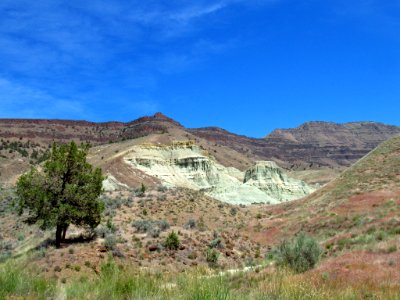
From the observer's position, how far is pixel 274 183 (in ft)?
282

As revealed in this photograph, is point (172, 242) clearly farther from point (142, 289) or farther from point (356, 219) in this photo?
point (142, 289)

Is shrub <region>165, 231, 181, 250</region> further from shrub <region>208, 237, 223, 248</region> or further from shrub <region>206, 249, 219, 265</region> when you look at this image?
shrub <region>208, 237, 223, 248</region>

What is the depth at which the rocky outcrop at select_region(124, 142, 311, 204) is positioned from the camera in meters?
83.1

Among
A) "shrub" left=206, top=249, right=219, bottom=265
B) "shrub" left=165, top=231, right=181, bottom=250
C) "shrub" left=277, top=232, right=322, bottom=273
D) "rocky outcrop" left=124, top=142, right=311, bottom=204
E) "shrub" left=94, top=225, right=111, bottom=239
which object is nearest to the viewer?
"shrub" left=277, top=232, right=322, bottom=273

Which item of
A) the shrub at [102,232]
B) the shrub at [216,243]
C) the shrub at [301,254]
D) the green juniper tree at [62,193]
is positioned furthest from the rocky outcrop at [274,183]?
the shrub at [301,254]

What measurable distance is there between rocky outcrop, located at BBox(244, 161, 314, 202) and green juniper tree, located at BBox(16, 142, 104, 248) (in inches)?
2297

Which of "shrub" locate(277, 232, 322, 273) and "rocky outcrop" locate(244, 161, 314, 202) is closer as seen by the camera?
"shrub" locate(277, 232, 322, 273)

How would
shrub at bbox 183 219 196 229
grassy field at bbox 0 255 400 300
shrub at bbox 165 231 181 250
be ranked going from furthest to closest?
shrub at bbox 183 219 196 229
shrub at bbox 165 231 181 250
grassy field at bbox 0 255 400 300

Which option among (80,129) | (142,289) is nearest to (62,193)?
(142,289)

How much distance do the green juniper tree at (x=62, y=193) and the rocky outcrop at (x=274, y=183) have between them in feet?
191

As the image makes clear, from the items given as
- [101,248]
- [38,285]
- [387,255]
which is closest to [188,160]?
[101,248]

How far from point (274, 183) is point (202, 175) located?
46.4 feet

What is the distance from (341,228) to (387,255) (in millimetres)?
20054

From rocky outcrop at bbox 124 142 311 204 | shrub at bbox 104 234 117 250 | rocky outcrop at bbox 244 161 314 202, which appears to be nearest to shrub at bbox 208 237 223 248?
shrub at bbox 104 234 117 250
